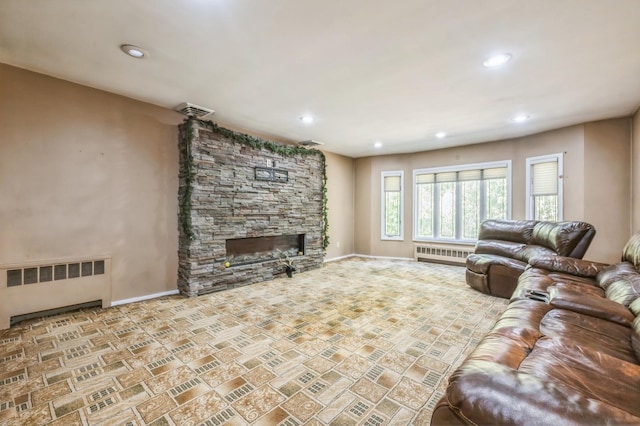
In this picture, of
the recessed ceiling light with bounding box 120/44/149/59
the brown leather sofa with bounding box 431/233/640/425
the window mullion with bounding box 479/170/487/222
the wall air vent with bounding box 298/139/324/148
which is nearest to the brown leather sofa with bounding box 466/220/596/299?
the brown leather sofa with bounding box 431/233/640/425

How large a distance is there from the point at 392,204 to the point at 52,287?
256 inches

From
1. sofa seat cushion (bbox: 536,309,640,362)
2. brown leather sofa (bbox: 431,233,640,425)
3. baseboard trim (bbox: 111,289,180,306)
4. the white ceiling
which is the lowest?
baseboard trim (bbox: 111,289,180,306)

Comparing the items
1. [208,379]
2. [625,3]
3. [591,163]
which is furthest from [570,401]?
[591,163]

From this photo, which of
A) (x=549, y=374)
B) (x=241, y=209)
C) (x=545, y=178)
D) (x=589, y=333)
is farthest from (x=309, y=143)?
(x=549, y=374)

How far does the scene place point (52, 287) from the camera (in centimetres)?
323

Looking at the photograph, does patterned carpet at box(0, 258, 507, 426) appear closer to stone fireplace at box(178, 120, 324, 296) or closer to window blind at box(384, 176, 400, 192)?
stone fireplace at box(178, 120, 324, 296)

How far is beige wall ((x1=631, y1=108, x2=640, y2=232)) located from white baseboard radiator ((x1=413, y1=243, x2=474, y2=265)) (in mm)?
2465

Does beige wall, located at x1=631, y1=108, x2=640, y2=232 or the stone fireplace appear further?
the stone fireplace

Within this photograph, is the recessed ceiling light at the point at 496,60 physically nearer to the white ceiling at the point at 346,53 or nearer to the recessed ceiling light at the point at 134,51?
the white ceiling at the point at 346,53

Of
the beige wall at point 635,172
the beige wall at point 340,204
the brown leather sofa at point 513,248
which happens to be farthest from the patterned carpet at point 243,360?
the beige wall at point 340,204

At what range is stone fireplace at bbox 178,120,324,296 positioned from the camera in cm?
415

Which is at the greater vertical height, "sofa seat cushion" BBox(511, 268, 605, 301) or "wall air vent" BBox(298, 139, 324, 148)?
"wall air vent" BBox(298, 139, 324, 148)

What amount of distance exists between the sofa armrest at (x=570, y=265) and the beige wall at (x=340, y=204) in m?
4.26

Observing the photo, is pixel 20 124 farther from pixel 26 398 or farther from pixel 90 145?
pixel 26 398
